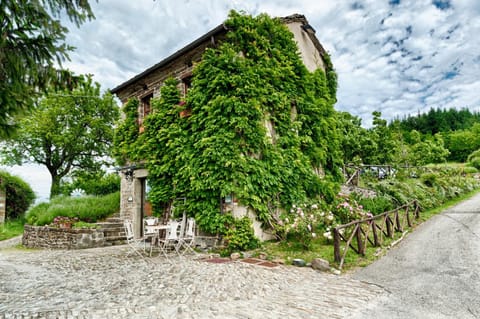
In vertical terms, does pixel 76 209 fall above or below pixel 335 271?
above

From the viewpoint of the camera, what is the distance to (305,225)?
6547 mm

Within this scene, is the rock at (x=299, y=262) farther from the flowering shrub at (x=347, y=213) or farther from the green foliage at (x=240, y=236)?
the flowering shrub at (x=347, y=213)

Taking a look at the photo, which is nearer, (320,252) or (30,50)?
(30,50)

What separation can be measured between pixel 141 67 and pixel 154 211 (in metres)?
5.61

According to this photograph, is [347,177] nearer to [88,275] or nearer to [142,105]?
[142,105]

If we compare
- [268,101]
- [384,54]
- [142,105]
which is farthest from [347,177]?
[142,105]

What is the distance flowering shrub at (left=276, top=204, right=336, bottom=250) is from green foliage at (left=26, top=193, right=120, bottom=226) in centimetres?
759

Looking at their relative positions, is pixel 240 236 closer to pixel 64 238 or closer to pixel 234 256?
pixel 234 256

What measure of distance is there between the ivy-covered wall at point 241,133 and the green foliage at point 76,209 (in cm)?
315

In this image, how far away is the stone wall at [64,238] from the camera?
896 centimetres

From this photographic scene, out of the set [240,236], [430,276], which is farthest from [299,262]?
[430,276]

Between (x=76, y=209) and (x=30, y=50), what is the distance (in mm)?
8550

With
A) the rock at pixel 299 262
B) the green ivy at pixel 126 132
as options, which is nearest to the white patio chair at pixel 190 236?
the rock at pixel 299 262

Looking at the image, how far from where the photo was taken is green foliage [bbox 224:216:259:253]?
669cm
